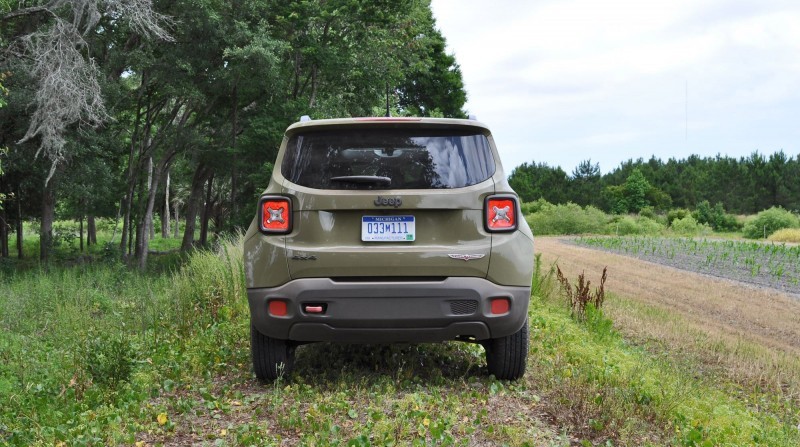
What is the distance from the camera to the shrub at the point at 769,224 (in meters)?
47.9

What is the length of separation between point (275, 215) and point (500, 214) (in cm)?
154

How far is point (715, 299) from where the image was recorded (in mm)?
14680

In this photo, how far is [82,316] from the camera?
29.5ft

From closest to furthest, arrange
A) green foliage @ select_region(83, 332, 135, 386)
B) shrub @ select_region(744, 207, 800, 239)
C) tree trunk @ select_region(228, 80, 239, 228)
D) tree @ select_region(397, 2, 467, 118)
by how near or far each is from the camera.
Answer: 1. green foliage @ select_region(83, 332, 135, 386)
2. tree trunk @ select_region(228, 80, 239, 228)
3. tree @ select_region(397, 2, 467, 118)
4. shrub @ select_region(744, 207, 800, 239)

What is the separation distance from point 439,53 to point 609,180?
45849 millimetres

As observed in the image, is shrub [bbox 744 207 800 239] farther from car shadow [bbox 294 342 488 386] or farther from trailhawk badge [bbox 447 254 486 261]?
trailhawk badge [bbox 447 254 486 261]

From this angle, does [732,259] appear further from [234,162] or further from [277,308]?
[277,308]

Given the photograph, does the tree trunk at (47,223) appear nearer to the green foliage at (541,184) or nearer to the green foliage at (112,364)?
the green foliage at (112,364)

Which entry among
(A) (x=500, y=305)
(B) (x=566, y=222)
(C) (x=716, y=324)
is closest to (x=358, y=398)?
(A) (x=500, y=305)

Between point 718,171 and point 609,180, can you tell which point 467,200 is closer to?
point 718,171

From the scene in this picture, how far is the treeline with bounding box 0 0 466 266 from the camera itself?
17.0 m

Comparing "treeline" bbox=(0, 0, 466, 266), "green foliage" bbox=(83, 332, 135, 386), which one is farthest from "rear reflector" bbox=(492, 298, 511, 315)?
"treeline" bbox=(0, 0, 466, 266)

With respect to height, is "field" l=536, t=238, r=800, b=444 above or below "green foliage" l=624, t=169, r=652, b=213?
below

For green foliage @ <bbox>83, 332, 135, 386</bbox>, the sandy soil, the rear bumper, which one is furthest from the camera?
the sandy soil
